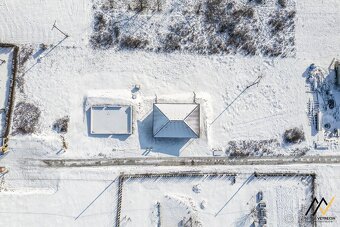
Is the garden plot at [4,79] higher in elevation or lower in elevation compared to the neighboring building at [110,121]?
higher

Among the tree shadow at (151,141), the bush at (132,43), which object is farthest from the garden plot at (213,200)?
the bush at (132,43)

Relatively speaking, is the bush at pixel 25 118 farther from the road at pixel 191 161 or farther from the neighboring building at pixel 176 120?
the neighboring building at pixel 176 120

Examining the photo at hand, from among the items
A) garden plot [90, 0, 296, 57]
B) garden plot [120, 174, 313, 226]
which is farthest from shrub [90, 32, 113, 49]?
garden plot [120, 174, 313, 226]

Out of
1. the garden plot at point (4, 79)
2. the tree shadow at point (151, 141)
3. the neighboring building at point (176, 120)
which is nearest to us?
the neighboring building at point (176, 120)

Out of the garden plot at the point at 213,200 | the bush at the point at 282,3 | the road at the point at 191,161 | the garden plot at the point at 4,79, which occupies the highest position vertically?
the bush at the point at 282,3

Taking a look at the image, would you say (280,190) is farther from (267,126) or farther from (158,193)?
(158,193)

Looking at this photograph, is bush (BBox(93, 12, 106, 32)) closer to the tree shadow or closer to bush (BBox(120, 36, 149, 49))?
bush (BBox(120, 36, 149, 49))

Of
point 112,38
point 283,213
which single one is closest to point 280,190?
point 283,213

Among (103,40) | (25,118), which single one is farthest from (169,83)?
(25,118)
